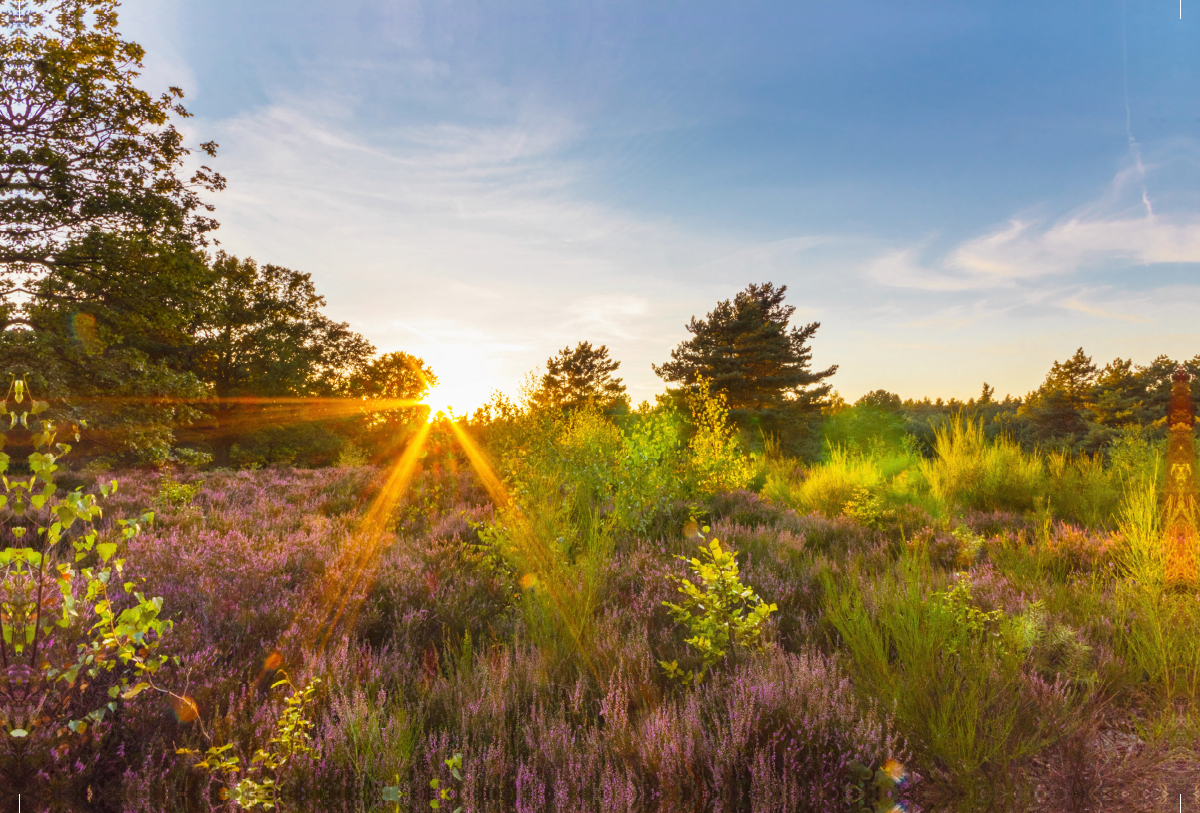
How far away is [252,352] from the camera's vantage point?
1122 inches

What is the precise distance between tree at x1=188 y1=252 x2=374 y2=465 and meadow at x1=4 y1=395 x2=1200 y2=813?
26298 mm

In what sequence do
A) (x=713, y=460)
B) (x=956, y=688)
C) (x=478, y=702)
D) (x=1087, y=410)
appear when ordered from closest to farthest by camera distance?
(x=956, y=688) → (x=478, y=702) → (x=713, y=460) → (x=1087, y=410)

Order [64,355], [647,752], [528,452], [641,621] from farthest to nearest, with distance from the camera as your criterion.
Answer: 1. [64,355]
2. [528,452]
3. [641,621]
4. [647,752]

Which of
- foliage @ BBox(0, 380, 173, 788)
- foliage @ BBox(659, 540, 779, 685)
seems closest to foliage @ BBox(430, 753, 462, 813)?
foliage @ BBox(0, 380, 173, 788)

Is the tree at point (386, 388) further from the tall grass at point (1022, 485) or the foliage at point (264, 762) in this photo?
the foliage at point (264, 762)

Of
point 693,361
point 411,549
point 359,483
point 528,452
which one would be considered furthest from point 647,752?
point 693,361

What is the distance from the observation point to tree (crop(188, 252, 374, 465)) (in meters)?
27.1

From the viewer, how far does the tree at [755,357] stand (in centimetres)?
2736

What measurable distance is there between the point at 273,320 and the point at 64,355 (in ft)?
49.5

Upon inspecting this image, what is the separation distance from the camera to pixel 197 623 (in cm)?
324

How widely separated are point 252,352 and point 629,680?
107 feet

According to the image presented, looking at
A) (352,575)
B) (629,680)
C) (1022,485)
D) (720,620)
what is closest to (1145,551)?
(720,620)

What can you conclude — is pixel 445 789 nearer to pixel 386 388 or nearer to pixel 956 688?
pixel 956 688

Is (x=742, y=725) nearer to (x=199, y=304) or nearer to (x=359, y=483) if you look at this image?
(x=359, y=483)
